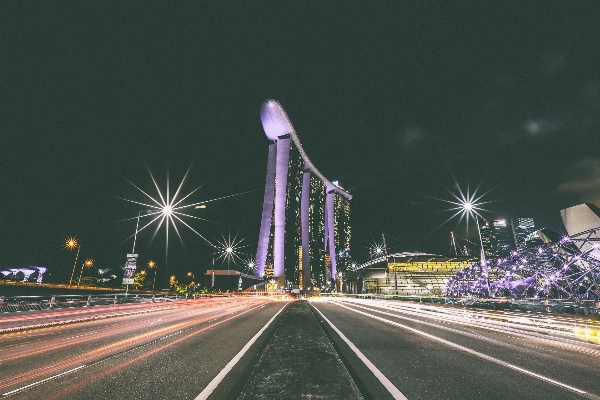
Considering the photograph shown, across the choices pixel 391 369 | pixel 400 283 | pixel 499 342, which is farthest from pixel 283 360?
pixel 400 283

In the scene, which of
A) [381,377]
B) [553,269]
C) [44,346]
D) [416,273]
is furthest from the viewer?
A: [416,273]

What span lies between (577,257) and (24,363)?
3551 centimetres

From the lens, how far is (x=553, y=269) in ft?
106

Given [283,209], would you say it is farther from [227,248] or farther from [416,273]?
[416,273]

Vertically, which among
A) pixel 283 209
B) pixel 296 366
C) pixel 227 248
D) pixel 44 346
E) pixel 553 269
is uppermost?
pixel 283 209

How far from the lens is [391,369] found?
5.39 meters

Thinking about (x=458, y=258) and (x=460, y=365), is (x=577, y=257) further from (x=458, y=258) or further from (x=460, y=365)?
(x=458, y=258)

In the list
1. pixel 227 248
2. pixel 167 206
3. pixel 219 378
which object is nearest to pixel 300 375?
pixel 219 378

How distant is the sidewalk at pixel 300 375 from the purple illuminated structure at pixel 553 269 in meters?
21.5

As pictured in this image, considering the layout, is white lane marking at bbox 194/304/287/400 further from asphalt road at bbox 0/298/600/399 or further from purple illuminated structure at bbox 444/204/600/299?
purple illuminated structure at bbox 444/204/600/299

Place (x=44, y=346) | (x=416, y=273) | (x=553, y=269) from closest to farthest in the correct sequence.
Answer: (x=44, y=346)
(x=553, y=269)
(x=416, y=273)

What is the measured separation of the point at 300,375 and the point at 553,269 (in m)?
40.4

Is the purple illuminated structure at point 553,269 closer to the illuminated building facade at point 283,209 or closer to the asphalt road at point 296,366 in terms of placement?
the asphalt road at point 296,366

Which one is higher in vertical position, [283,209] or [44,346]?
[283,209]
